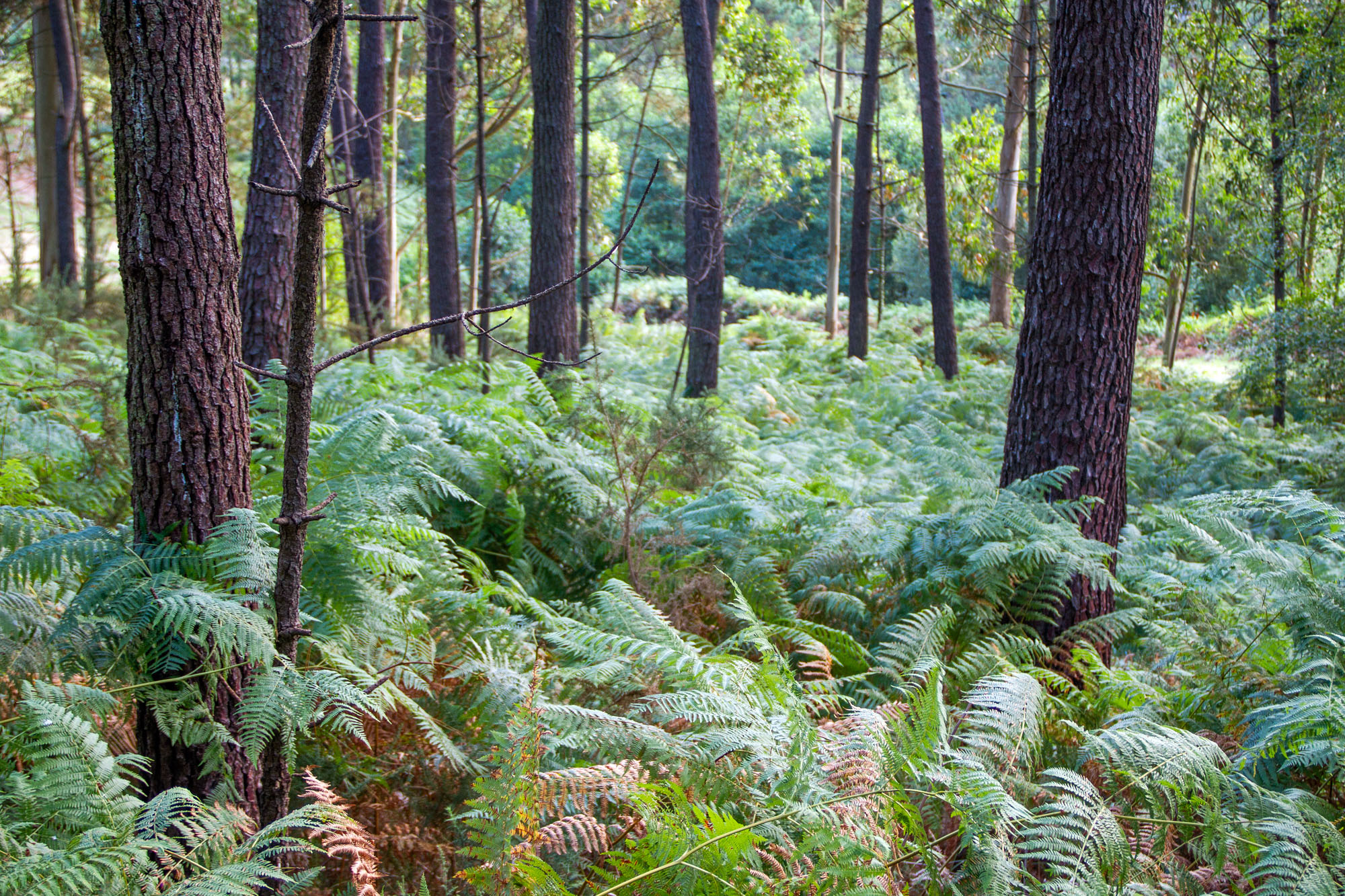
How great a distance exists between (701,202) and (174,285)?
7.37 meters

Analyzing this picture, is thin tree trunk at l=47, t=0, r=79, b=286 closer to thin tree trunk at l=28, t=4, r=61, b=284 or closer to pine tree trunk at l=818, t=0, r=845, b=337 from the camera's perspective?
thin tree trunk at l=28, t=4, r=61, b=284

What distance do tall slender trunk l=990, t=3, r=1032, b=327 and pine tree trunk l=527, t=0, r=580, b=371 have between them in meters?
8.67

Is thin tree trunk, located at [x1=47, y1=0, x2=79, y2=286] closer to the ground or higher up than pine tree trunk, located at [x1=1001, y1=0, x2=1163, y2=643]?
higher up

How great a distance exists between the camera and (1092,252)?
4.02 m

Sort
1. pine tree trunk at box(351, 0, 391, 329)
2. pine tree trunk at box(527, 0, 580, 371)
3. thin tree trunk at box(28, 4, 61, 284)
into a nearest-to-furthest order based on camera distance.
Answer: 1. pine tree trunk at box(527, 0, 580, 371)
2. pine tree trunk at box(351, 0, 391, 329)
3. thin tree trunk at box(28, 4, 61, 284)

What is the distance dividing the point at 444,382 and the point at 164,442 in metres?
4.50

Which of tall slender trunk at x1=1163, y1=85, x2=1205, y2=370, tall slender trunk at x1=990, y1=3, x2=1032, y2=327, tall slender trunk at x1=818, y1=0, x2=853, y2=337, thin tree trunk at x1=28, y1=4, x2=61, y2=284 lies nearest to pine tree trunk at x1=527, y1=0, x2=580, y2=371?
thin tree trunk at x1=28, y1=4, x2=61, y2=284

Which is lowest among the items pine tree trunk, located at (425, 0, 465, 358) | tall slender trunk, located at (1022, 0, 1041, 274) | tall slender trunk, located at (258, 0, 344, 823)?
tall slender trunk, located at (258, 0, 344, 823)

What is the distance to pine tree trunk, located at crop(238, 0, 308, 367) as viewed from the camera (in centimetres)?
501

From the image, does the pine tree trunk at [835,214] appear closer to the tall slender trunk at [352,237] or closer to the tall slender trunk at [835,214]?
the tall slender trunk at [835,214]

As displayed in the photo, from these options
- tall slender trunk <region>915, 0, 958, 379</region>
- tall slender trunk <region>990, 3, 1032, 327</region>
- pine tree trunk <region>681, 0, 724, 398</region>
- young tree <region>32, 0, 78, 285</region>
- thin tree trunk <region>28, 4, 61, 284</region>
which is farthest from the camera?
tall slender trunk <region>990, 3, 1032, 327</region>

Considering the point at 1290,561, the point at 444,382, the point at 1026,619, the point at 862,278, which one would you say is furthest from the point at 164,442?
the point at 862,278

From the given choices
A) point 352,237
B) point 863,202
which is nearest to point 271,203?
point 352,237

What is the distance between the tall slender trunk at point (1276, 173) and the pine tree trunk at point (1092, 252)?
767 centimetres
